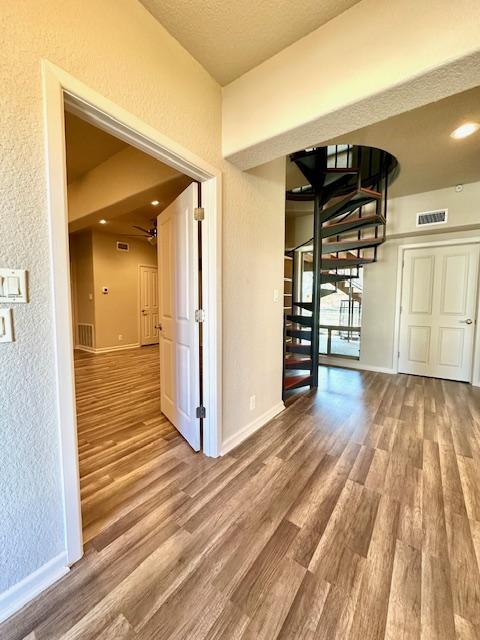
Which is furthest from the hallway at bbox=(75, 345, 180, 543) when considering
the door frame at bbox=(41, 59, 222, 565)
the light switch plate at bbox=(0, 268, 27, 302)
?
the light switch plate at bbox=(0, 268, 27, 302)

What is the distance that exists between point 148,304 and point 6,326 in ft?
19.3

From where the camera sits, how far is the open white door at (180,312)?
1953mm

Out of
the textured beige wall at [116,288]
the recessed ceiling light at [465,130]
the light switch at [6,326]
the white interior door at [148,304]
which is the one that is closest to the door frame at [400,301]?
the recessed ceiling light at [465,130]

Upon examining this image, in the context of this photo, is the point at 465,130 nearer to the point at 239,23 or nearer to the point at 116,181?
the point at 239,23

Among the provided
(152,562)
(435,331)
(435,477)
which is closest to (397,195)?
(435,331)

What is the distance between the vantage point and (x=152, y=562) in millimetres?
1196

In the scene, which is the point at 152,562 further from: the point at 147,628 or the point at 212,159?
the point at 212,159

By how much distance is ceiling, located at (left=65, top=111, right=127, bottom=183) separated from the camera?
8.36ft

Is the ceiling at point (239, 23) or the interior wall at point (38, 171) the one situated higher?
the ceiling at point (239, 23)

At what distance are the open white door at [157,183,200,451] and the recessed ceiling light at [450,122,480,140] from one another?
2.39m

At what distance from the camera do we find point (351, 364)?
184 inches

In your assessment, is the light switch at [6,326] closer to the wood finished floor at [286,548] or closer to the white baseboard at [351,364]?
the wood finished floor at [286,548]

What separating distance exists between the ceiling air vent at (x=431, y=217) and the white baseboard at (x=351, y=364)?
2.31 m

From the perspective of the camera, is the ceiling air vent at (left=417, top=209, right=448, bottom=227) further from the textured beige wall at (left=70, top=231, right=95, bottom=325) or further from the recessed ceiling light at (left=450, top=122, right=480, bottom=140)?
the textured beige wall at (left=70, top=231, right=95, bottom=325)
